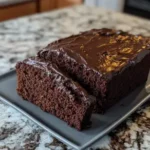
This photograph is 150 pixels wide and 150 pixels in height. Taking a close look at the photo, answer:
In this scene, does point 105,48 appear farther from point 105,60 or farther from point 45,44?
point 45,44

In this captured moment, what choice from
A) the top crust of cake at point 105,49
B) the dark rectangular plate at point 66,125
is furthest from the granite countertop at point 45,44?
the top crust of cake at point 105,49

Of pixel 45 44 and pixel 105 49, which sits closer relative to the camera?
pixel 105 49

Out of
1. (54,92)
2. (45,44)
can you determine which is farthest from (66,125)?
(45,44)

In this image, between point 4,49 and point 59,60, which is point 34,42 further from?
point 59,60

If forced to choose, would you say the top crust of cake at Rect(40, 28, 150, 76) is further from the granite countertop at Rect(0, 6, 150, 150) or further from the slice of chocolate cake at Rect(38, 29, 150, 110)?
the granite countertop at Rect(0, 6, 150, 150)

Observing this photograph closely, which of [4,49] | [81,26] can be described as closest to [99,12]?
[81,26]

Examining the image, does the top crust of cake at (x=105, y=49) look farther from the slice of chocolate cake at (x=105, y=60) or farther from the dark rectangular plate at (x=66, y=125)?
the dark rectangular plate at (x=66, y=125)

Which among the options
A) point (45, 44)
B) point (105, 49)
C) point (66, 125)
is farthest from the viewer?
point (45, 44)
